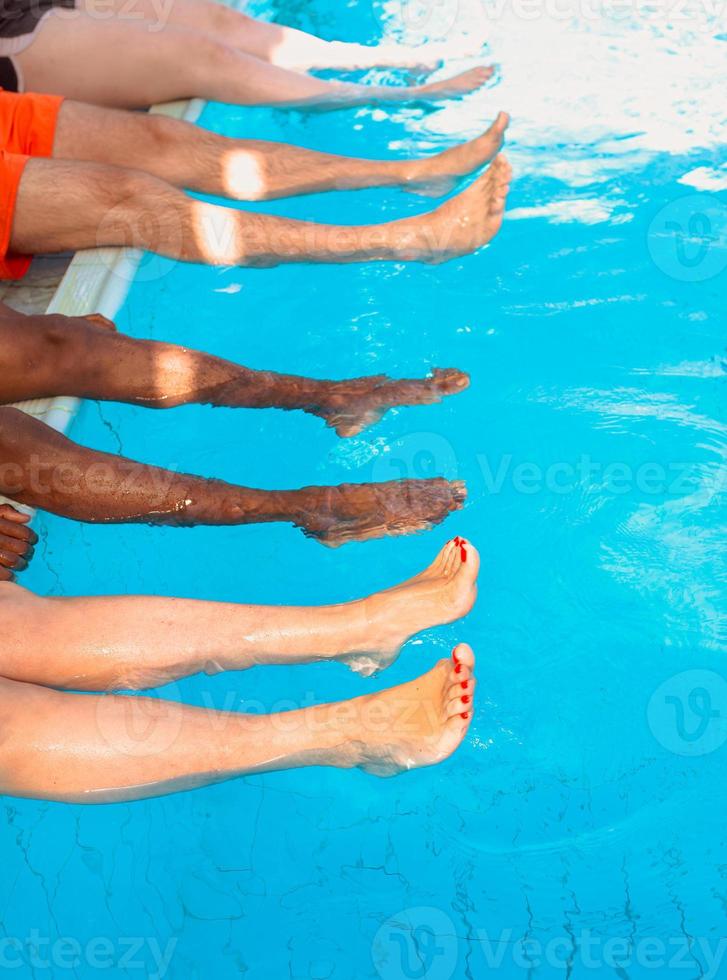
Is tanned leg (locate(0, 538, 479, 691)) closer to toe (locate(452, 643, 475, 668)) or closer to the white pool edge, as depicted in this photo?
toe (locate(452, 643, 475, 668))

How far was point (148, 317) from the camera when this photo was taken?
3.32 m

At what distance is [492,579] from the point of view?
106 inches

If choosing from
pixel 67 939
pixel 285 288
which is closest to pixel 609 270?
pixel 285 288

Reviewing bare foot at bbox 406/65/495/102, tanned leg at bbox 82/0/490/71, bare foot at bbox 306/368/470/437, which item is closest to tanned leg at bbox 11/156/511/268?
bare foot at bbox 306/368/470/437

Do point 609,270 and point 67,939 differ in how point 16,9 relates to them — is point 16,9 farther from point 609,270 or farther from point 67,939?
point 67,939

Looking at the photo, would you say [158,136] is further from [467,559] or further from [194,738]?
[194,738]

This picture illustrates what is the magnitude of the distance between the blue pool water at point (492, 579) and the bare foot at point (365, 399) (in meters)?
0.15

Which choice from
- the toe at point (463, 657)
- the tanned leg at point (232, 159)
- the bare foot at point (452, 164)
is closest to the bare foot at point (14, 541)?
the toe at point (463, 657)

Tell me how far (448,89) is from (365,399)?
1862mm

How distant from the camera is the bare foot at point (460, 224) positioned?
307 centimetres

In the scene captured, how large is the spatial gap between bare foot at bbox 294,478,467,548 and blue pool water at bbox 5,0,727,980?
16 cm

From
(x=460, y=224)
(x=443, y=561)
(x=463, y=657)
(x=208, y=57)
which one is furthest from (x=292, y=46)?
(x=463, y=657)

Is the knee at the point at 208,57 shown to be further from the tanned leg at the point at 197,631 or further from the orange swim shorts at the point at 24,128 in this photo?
the tanned leg at the point at 197,631

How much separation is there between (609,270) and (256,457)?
134cm
